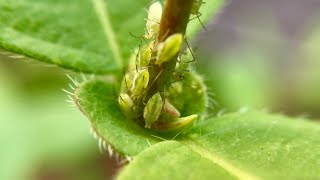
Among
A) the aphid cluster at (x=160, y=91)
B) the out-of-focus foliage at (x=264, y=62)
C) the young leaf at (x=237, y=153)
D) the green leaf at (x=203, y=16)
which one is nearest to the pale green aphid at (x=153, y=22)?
the aphid cluster at (x=160, y=91)

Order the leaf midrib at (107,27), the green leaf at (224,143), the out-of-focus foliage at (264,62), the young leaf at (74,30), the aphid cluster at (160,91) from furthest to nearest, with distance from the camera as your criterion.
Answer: the out-of-focus foliage at (264,62) → the leaf midrib at (107,27) → the young leaf at (74,30) → the aphid cluster at (160,91) → the green leaf at (224,143)

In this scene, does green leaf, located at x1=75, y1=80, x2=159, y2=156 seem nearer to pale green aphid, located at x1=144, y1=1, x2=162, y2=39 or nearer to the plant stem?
the plant stem

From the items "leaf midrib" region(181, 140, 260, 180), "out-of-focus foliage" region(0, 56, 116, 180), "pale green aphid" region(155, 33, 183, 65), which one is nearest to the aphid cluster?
"pale green aphid" region(155, 33, 183, 65)

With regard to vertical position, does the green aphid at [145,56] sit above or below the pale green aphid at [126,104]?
above

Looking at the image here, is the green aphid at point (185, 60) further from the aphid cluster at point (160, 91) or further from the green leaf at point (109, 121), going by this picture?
the green leaf at point (109, 121)

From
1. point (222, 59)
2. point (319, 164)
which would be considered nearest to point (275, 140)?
point (319, 164)

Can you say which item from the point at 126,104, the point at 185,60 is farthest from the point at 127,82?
the point at 185,60

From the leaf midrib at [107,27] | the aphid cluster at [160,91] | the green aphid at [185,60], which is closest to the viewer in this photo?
the aphid cluster at [160,91]

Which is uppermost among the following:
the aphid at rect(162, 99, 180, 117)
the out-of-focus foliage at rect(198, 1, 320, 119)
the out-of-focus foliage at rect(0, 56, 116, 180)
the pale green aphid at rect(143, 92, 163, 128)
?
the pale green aphid at rect(143, 92, 163, 128)

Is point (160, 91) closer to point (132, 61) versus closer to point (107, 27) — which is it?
point (132, 61)
